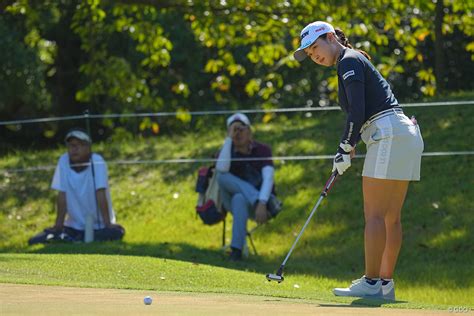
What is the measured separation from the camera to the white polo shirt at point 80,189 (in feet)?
45.8

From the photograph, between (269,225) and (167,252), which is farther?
(269,225)

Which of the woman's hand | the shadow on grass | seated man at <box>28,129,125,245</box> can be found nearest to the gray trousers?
the woman's hand

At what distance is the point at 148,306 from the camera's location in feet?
24.3

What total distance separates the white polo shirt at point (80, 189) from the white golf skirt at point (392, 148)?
5610 millimetres

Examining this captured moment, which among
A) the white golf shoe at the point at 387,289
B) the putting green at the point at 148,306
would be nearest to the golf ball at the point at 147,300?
the putting green at the point at 148,306

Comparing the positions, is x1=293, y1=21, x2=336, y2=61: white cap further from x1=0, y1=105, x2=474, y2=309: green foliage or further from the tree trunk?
the tree trunk

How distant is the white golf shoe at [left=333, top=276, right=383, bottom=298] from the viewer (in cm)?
888

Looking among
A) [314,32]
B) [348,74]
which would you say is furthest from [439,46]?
[348,74]

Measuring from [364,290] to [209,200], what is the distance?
457 centimetres

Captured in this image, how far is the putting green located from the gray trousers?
402cm

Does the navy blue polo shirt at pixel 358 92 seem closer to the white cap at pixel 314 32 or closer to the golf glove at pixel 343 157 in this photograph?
the golf glove at pixel 343 157

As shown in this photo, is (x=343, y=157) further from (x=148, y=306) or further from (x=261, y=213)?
(x=261, y=213)

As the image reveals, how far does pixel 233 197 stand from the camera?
1292 centimetres

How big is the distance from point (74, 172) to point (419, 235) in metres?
3.80
